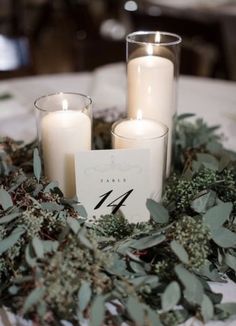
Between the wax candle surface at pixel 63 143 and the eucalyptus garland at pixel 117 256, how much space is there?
0.04 meters

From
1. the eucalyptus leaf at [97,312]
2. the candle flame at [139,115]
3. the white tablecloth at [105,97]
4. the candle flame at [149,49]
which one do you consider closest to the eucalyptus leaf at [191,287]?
the eucalyptus leaf at [97,312]

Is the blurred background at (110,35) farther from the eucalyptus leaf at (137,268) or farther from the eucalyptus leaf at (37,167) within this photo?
the eucalyptus leaf at (137,268)

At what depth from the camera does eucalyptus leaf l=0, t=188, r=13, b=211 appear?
72 centimetres

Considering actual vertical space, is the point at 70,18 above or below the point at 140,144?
below

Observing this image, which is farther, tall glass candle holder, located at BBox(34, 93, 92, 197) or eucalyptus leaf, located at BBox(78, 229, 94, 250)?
tall glass candle holder, located at BBox(34, 93, 92, 197)

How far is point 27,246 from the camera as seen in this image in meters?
0.64

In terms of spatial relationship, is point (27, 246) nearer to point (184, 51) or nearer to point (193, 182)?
point (193, 182)

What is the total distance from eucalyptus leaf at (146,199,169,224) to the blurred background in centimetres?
145

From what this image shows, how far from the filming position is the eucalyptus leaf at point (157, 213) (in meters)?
0.73

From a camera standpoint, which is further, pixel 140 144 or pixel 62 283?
pixel 140 144

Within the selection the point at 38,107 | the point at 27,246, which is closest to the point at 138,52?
the point at 38,107

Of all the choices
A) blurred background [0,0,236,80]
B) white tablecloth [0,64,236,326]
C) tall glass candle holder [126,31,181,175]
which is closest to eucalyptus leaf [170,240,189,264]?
tall glass candle holder [126,31,181,175]

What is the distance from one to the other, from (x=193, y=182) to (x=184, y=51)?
4.52ft

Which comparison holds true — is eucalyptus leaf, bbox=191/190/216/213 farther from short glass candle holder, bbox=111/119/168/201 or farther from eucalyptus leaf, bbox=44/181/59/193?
eucalyptus leaf, bbox=44/181/59/193
